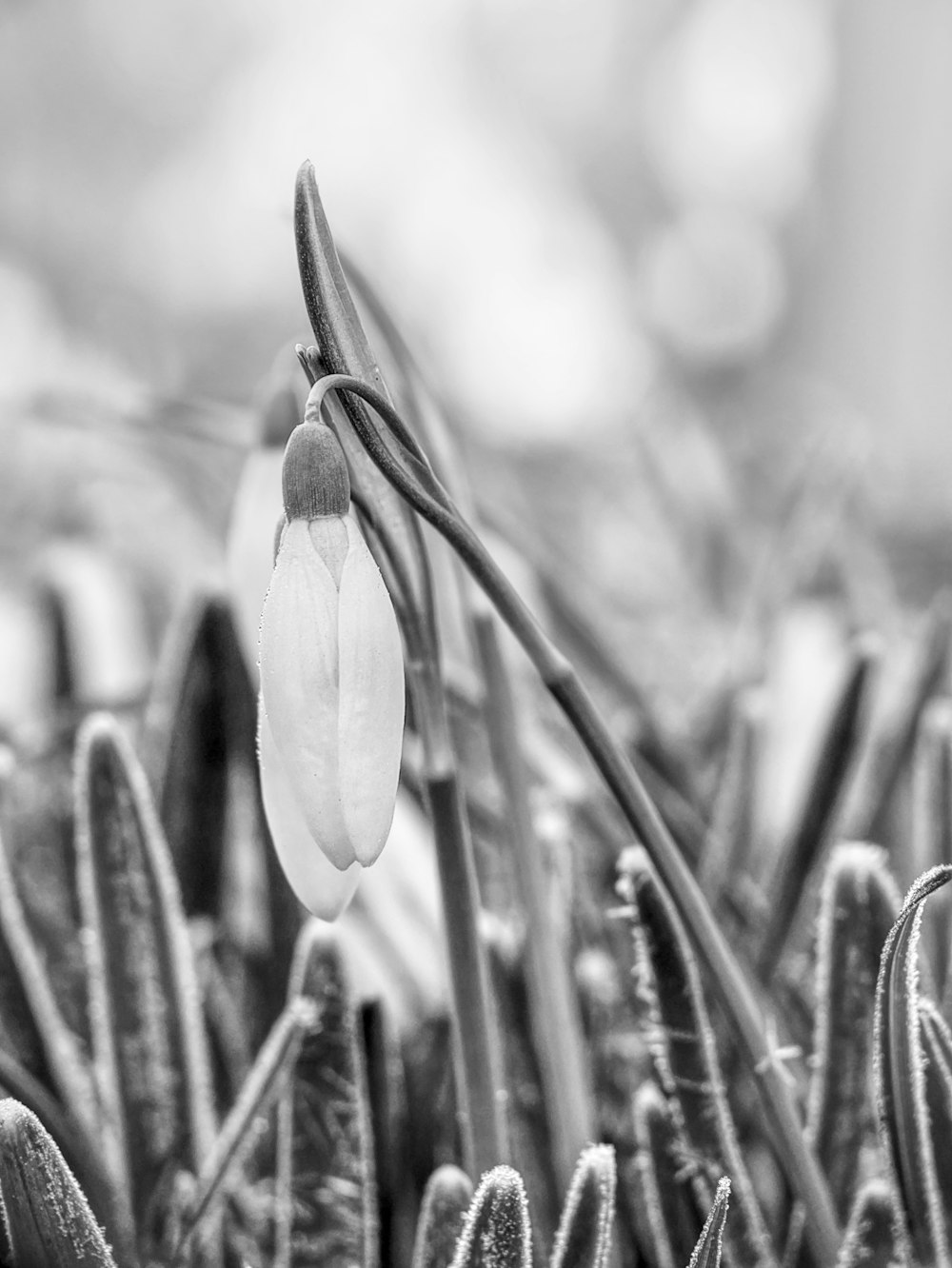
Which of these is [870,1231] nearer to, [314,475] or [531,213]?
[314,475]

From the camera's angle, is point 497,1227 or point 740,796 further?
point 740,796

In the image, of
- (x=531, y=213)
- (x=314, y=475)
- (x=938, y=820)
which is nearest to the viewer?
(x=314, y=475)

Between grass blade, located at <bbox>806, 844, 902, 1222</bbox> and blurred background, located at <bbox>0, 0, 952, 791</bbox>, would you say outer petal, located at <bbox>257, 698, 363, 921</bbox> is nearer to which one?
grass blade, located at <bbox>806, 844, 902, 1222</bbox>

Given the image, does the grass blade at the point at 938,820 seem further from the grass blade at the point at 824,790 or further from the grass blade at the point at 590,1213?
the grass blade at the point at 590,1213

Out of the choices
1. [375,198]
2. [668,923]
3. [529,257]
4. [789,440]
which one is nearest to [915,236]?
[529,257]

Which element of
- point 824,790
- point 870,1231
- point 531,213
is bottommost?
point 870,1231

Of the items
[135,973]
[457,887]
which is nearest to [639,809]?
[457,887]
